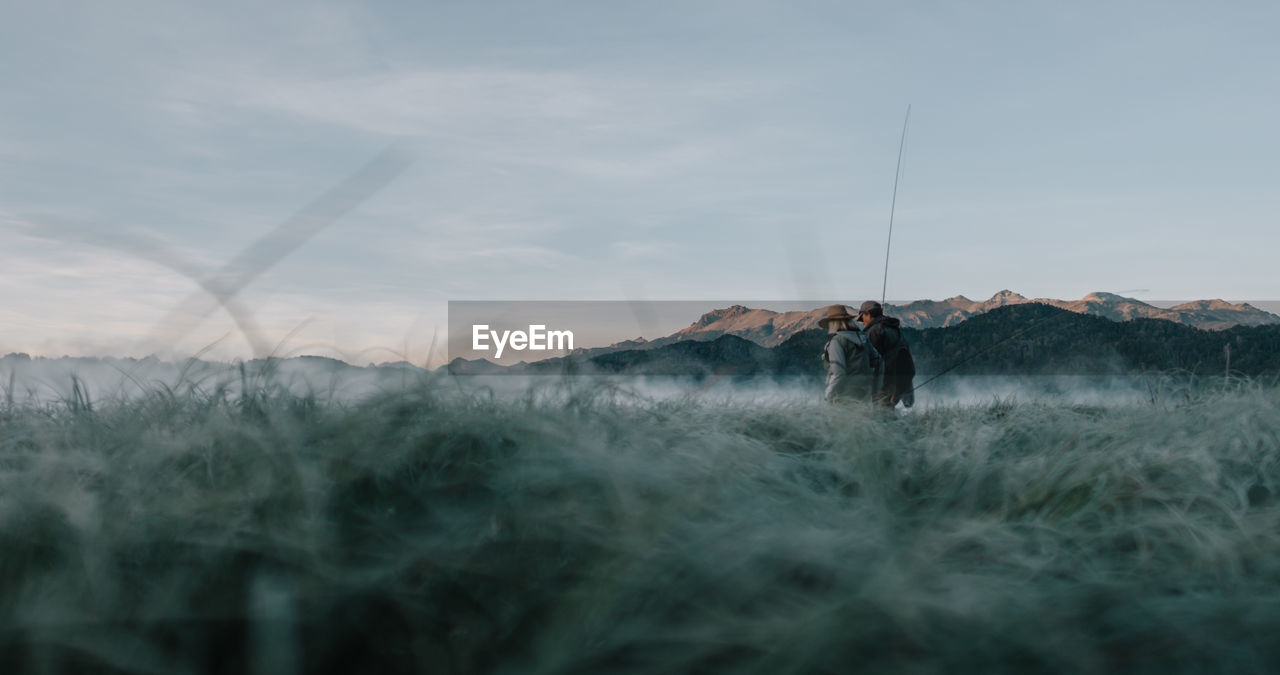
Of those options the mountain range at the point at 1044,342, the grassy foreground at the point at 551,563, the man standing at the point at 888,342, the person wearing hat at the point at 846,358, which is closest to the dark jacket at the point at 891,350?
the man standing at the point at 888,342

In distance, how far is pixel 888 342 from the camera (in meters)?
7.82

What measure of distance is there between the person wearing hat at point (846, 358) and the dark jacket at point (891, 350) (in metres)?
0.49

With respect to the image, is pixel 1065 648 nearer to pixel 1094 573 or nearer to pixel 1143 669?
pixel 1143 669

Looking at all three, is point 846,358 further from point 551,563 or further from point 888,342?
point 551,563

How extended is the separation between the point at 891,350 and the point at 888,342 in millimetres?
84

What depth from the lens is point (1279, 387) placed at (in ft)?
13.6

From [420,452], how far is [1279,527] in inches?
76.5

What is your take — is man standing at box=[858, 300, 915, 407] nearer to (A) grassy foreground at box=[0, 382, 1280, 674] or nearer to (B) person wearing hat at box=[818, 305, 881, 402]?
(B) person wearing hat at box=[818, 305, 881, 402]

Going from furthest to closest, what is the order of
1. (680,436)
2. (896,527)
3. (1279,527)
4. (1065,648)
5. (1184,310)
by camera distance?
(1184,310)
(680,436)
(1279,527)
(896,527)
(1065,648)

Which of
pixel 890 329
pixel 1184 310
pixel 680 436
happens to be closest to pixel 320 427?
pixel 680 436

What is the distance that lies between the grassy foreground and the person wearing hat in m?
5.00

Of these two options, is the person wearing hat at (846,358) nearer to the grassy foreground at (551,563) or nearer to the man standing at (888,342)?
the man standing at (888,342)

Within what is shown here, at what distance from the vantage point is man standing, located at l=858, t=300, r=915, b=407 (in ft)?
25.4

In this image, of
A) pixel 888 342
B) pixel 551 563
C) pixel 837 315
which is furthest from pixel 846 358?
pixel 551 563
